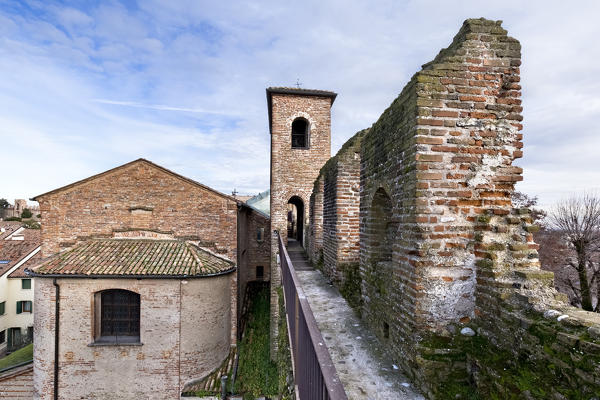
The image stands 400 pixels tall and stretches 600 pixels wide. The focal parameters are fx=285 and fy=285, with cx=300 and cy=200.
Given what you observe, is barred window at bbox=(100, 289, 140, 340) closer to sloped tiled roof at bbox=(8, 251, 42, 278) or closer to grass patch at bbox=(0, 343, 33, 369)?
grass patch at bbox=(0, 343, 33, 369)

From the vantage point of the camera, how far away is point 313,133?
Answer: 14047 millimetres

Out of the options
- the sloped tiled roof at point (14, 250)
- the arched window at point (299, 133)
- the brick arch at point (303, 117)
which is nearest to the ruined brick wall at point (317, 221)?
the brick arch at point (303, 117)

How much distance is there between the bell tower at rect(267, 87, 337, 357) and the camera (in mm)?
13484

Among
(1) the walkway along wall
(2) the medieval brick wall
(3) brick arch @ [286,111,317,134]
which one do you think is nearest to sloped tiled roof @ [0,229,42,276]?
(3) brick arch @ [286,111,317,134]

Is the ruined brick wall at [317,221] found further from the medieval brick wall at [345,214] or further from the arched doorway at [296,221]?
the arched doorway at [296,221]

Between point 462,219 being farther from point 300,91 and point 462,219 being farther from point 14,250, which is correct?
point 14,250

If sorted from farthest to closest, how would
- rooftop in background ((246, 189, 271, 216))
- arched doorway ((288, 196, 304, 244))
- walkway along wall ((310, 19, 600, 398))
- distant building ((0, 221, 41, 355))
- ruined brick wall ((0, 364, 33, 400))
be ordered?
distant building ((0, 221, 41, 355))
rooftop in background ((246, 189, 271, 216))
arched doorway ((288, 196, 304, 244))
ruined brick wall ((0, 364, 33, 400))
walkway along wall ((310, 19, 600, 398))

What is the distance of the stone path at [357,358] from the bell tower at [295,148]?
8517 millimetres

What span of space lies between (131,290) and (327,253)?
7.39 metres

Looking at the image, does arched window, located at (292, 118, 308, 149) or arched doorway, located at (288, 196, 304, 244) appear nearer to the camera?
arched window, located at (292, 118, 308, 149)

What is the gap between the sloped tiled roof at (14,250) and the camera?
70.4ft

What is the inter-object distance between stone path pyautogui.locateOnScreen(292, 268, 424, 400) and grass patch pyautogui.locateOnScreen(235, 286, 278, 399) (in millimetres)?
7158

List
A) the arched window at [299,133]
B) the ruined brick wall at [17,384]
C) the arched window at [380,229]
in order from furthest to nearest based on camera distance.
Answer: the arched window at [299,133] → the ruined brick wall at [17,384] → the arched window at [380,229]

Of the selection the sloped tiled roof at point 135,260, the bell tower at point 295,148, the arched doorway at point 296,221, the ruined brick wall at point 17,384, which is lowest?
the ruined brick wall at point 17,384
